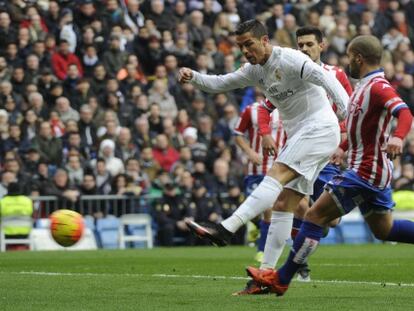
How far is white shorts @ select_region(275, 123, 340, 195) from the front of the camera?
10812mm

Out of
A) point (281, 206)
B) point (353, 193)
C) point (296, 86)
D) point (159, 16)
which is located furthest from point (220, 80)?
point (159, 16)

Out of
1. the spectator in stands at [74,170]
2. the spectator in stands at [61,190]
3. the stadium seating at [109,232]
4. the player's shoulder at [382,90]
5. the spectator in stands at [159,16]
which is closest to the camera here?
the player's shoulder at [382,90]

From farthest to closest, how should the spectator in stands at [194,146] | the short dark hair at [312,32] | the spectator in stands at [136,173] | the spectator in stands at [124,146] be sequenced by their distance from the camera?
1. the spectator in stands at [194,146]
2. the spectator in stands at [124,146]
3. the spectator in stands at [136,173]
4. the short dark hair at [312,32]

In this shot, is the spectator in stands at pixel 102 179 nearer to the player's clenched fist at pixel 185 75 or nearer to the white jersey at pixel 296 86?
the player's clenched fist at pixel 185 75

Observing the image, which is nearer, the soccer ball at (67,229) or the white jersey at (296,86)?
the white jersey at (296,86)

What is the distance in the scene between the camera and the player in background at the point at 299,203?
10898mm

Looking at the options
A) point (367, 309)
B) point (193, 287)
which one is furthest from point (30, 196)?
point (367, 309)

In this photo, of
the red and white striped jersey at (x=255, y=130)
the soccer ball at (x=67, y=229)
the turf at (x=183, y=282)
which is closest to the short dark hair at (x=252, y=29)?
the turf at (x=183, y=282)

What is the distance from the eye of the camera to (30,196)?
2238 cm

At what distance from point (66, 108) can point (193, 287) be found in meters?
12.3

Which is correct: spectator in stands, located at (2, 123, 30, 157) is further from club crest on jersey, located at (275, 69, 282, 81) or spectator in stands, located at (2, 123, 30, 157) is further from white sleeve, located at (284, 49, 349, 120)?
white sleeve, located at (284, 49, 349, 120)

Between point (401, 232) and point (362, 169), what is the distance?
76 cm

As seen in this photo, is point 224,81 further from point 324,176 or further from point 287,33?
point 287,33

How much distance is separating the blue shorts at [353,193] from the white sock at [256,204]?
508mm
